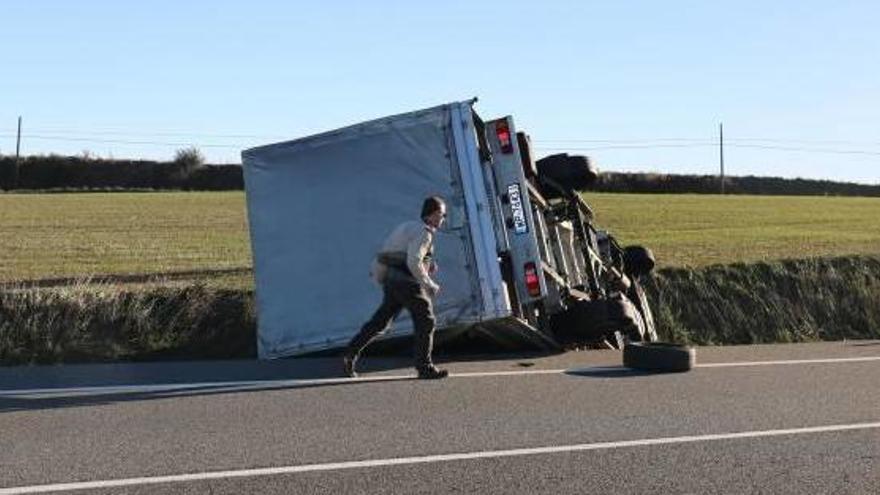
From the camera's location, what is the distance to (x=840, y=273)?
1664 cm

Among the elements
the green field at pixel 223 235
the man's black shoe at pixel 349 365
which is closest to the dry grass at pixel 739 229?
the green field at pixel 223 235

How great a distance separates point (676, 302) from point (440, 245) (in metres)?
5.45

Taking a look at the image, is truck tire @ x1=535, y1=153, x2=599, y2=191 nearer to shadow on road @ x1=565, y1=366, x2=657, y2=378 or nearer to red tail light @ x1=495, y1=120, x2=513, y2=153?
red tail light @ x1=495, y1=120, x2=513, y2=153

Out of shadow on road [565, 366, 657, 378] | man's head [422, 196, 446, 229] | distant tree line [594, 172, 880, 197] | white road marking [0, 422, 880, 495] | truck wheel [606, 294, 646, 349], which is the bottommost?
white road marking [0, 422, 880, 495]

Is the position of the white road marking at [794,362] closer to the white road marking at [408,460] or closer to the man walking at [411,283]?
the man walking at [411,283]

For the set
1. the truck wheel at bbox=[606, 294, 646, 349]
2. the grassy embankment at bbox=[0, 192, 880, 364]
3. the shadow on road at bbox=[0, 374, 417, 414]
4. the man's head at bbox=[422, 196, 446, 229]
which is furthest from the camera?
the grassy embankment at bbox=[0, 192, 880, 364]

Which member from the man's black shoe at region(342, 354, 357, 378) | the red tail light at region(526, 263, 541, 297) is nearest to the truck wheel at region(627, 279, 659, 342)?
the red tail light at region(526, 263, 541, 297)

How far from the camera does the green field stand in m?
17.4

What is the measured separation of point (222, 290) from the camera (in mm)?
13156

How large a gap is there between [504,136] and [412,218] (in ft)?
4.02

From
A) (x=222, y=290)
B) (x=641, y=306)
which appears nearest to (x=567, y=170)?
(x=641, y=306)

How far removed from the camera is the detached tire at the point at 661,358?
10352 millimetres

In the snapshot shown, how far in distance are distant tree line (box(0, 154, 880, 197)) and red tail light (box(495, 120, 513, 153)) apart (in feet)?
191

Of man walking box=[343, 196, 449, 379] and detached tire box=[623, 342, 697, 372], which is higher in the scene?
man walking box=[343, 196, 449, 379]
